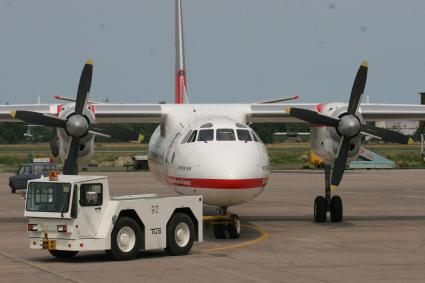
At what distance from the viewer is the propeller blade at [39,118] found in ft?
78.0

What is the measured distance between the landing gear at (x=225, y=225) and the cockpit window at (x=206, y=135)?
1799mm

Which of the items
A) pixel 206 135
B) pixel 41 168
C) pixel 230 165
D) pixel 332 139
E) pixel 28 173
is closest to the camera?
pixel 230 165

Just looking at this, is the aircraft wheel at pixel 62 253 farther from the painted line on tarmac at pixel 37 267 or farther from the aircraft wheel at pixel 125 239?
the aircraft wheel at pixel 125 239

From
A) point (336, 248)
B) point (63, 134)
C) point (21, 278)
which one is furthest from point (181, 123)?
point (21, 278)

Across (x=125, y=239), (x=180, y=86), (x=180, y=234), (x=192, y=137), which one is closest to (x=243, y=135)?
(x=192, y=137)

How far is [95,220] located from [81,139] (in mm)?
7731

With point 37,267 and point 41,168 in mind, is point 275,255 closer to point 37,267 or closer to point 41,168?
point 37,267

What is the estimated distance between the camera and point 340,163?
78.3ft

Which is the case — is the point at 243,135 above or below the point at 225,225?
above

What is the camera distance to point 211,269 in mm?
15430

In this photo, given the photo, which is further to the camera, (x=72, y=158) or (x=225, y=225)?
(x=72, y=158)

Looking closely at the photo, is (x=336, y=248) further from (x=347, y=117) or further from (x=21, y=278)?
(x=21, y=278)

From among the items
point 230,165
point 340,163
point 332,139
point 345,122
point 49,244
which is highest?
point 345,122

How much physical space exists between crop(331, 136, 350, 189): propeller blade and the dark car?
2034cm
